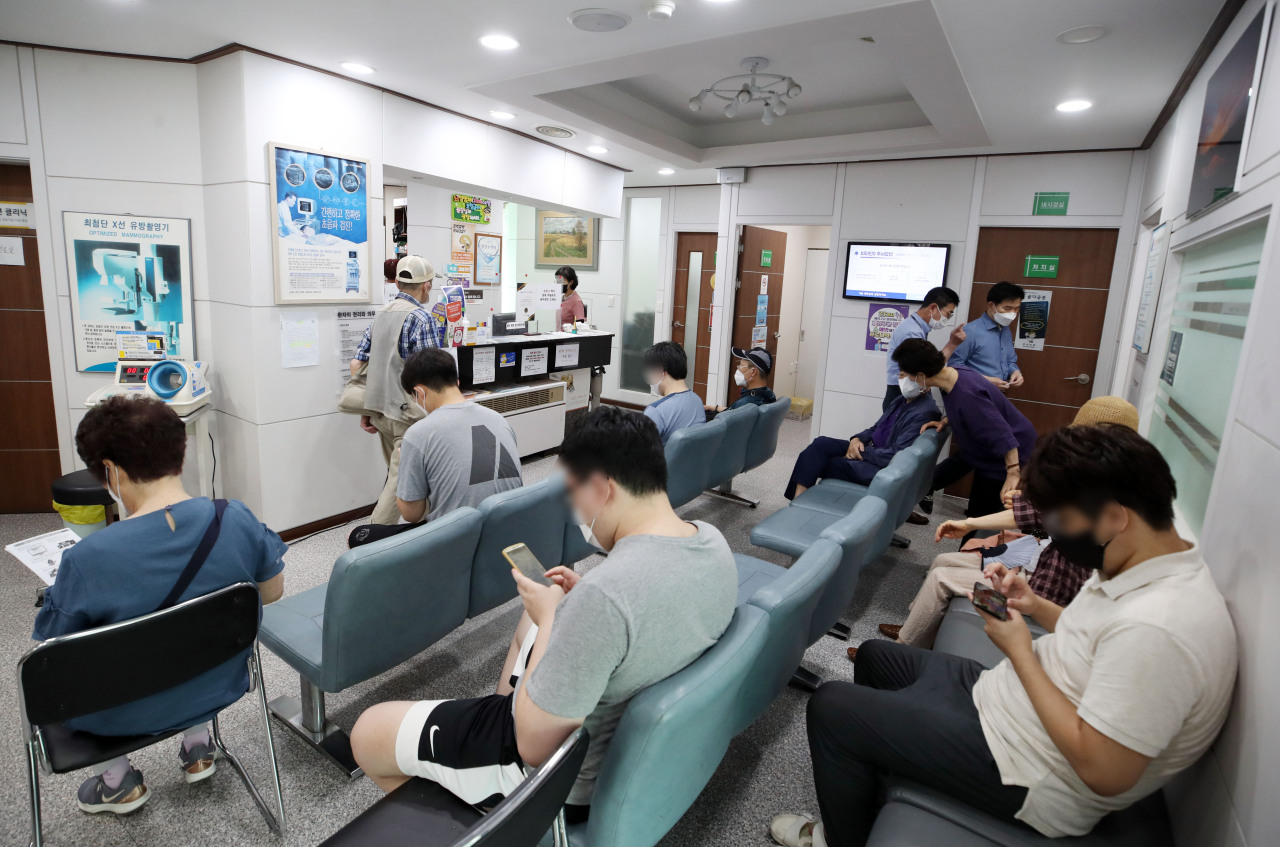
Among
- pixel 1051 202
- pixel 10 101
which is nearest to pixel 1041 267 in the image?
pixel 1051 202

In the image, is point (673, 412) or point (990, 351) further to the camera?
point (990, 351)

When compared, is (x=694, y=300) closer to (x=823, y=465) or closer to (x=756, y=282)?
(x=756, y=282)

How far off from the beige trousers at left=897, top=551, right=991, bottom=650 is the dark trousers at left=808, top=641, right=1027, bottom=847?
64 centimetres

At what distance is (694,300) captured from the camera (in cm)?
758

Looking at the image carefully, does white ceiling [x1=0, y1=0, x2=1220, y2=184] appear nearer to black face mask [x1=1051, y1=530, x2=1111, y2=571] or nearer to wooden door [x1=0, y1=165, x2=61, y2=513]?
wooden door [x1=0, y1=165, x2=61, y2=513]

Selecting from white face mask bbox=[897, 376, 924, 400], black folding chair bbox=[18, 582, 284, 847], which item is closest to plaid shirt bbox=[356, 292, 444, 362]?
black folding chair bbox=[18, 582, 284, 847]

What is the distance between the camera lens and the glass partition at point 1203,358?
1824 millimetres

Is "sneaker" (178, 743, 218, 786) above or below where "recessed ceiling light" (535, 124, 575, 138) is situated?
below

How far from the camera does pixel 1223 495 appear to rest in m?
1.54

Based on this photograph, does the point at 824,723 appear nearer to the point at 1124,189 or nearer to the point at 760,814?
the point at 760,814

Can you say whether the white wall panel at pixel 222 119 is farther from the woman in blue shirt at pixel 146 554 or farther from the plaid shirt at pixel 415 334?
the woman in blue shirt at pixel 146 554

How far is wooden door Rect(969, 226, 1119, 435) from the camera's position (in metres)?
4.66

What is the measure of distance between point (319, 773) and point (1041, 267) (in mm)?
5375

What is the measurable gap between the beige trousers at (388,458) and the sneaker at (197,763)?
4.18 feet
